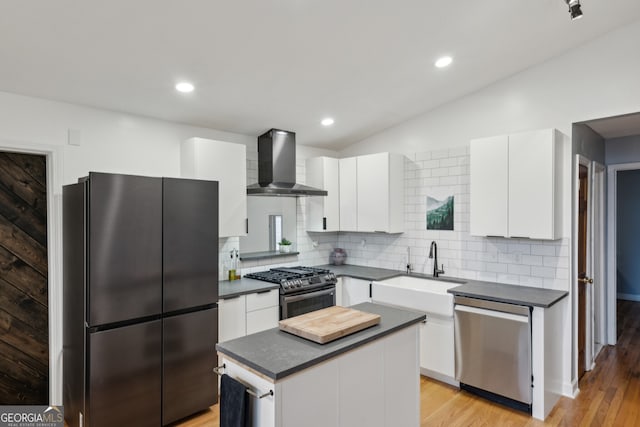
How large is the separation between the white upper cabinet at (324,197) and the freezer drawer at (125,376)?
2416 millimetres

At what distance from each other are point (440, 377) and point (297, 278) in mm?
1689

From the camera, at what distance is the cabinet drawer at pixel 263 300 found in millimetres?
3441

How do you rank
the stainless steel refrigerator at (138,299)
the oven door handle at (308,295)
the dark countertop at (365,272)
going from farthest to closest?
the dark countertop at (365,272), the oven door handle at (308,295), the stainless steel refrigerator at (138,299)

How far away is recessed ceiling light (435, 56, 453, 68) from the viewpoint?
122 inches

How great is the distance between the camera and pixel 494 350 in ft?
10.2

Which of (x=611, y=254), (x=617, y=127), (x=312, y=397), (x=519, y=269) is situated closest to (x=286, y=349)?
(x=312, y=397)

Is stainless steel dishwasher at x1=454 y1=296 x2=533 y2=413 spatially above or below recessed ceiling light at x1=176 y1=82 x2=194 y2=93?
below

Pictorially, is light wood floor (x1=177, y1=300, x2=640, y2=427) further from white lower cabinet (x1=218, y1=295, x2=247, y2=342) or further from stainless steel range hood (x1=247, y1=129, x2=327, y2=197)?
stainless steel range hood (x1=247, y1=129, x2=327, y2=197)

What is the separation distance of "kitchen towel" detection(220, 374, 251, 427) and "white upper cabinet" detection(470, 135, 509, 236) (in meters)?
2.69

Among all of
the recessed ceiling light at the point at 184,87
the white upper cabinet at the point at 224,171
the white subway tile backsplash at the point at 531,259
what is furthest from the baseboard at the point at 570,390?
the recessed ceiling light at the point at 184,87

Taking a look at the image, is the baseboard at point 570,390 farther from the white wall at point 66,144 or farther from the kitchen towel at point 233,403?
the white wall at point 66,144

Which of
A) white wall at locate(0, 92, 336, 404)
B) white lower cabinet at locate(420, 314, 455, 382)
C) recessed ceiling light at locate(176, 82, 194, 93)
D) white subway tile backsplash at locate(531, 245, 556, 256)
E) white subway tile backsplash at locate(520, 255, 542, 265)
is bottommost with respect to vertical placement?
white lower cabinet at locate(420, 314, 455, 382)

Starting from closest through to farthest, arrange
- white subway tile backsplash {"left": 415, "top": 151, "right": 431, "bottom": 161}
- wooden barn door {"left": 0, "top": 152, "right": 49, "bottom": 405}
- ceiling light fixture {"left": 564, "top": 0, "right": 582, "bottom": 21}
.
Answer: ceiling light fixture {"left": 564, "top": 0, "right": 582, "bottom": 21} → wooden barn door {"left": 0, "top": 152, "right": 49, "bottom": 405} → white subway tile backsplash {"left": 415, "top": 151, "right": 431, "bottom": 161}

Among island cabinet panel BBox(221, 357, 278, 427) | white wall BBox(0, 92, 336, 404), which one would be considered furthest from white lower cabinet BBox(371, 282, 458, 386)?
white wall BBox(0, 92, 336, 404)
